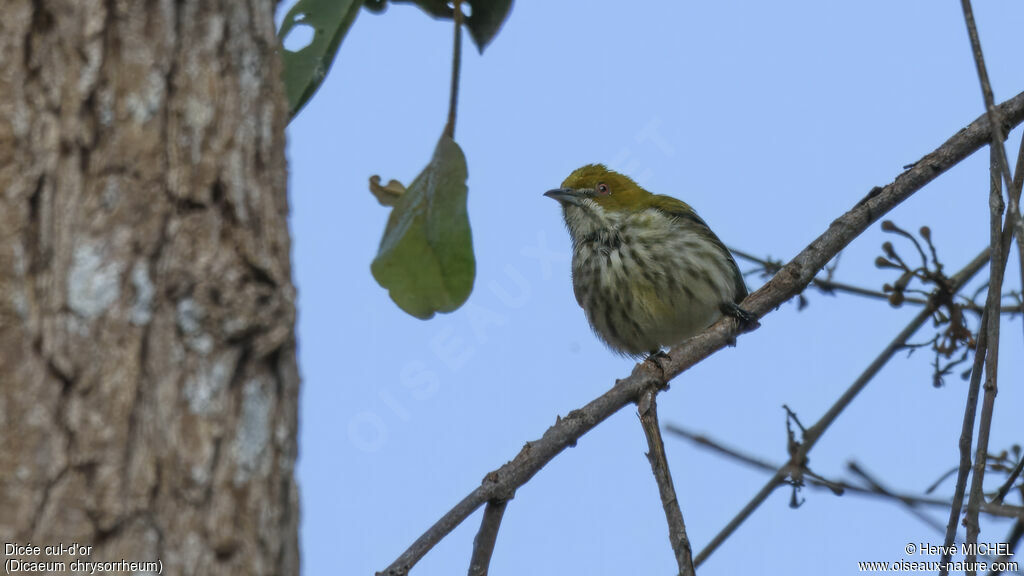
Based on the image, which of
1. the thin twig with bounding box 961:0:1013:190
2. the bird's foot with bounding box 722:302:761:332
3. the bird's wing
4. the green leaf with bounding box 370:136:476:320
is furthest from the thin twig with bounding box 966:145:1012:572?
the bird's wing

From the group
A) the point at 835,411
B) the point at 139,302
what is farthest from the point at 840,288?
the point at 139,302

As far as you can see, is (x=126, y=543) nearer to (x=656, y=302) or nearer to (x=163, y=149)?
(x=163, y=149)

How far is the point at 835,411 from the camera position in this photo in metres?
4.61

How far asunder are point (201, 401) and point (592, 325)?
4.74m

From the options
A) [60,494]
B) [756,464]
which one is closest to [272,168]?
[60,494]

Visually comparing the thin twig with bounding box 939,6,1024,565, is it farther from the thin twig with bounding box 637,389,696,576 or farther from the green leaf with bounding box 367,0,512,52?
the green leaf with bounding box 367,0,512,52

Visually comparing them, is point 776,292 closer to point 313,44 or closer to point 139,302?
point 313,44

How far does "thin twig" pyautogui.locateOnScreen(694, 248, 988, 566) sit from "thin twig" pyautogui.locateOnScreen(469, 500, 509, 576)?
40.8 inches

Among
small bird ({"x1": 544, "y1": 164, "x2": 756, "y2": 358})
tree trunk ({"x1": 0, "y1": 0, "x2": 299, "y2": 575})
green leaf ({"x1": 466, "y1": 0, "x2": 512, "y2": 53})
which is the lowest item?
tree trunk ({"x1": 0, "y1": 0, "x2": 299, "y2": 575})

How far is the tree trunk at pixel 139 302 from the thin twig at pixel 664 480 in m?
1.29

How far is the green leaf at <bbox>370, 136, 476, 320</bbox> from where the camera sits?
3.55 metres

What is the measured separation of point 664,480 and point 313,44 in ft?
6.00

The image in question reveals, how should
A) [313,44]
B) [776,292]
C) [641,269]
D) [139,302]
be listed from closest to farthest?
1. [139,302]
2. [313,44]
3. [776,292]
4. [641,269]

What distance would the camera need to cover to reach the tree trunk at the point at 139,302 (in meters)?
1.83
